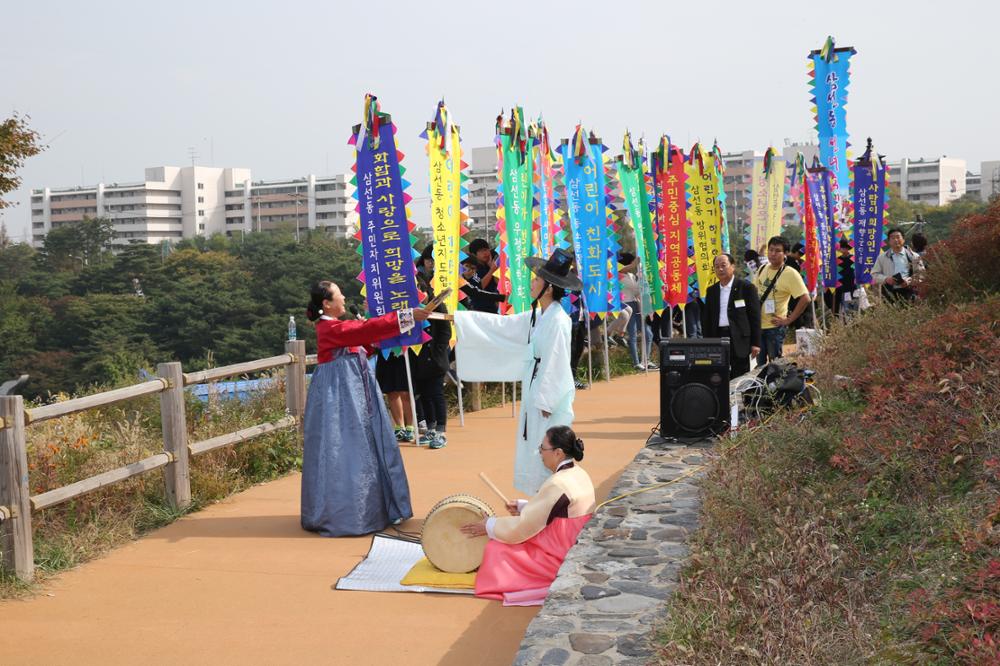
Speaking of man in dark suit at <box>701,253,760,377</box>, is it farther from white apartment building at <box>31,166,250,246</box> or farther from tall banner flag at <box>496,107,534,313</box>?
white apartment building at <box>31,166,250,246</box>

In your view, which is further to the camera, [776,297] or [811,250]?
[811,250]

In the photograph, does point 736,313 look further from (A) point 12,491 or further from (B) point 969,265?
(A) point 12,491

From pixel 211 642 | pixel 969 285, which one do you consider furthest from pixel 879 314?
pixel 211 642

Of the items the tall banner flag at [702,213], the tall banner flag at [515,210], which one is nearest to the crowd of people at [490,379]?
the tall banner flag at [515,210]

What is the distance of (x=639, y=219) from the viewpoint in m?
14.9

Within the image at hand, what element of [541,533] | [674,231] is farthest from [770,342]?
[541,533]

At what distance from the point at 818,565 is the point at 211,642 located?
9.21ft

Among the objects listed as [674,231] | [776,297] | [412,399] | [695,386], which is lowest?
[412,399]

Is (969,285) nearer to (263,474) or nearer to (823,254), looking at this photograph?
(263,474)

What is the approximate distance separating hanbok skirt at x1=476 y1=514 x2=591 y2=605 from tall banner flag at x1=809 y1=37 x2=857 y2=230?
9924 mm

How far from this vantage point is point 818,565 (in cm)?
427

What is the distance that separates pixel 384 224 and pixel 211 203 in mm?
127400

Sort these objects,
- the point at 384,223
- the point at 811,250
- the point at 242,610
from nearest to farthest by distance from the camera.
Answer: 1. the point at 242,610
2. the point at 384,223
3. the point at 811,250

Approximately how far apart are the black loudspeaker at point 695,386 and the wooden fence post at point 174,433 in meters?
3.50
